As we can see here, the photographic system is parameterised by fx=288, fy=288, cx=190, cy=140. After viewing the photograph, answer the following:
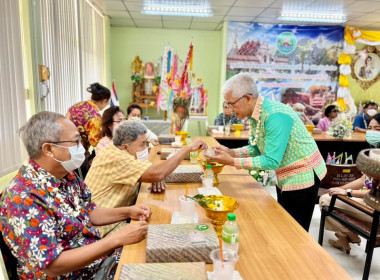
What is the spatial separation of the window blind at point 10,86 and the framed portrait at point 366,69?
7109mm

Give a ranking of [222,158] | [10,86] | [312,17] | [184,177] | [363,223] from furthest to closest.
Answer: [312,17] → [10,86] → [363,223] → [184,177] → [222,158]

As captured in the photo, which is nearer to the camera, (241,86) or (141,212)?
(141,212)

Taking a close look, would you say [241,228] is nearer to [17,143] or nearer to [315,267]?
[315,267]

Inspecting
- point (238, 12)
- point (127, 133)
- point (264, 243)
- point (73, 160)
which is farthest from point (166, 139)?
point (238, 12)

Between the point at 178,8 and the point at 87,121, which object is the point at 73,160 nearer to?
the point at 87,121

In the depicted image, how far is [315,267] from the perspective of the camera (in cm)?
108

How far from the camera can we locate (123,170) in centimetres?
171

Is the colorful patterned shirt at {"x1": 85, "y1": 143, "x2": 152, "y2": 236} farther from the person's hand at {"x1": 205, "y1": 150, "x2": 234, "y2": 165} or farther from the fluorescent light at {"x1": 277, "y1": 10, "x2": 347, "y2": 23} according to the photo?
the fluorescent light at {"x1": 277, "y1": 10, "x2": 347, "y2": 23}

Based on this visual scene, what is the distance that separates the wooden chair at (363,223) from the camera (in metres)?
2.00

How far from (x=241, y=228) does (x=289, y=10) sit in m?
5.37

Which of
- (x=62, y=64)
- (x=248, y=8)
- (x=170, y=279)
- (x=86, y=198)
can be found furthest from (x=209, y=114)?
(x=170, y=279)

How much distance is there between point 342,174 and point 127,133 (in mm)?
2072

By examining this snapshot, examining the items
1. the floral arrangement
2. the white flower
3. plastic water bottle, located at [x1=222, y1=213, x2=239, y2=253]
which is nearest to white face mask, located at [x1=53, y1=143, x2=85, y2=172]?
the white flower

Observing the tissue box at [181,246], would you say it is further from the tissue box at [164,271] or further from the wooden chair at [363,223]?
the wooden chair at [363,223]
